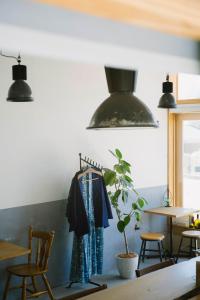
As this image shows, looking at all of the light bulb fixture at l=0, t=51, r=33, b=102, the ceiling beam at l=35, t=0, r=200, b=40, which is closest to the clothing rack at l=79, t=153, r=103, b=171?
the light bulb fixture at l=0, t=51, r=33, b=102

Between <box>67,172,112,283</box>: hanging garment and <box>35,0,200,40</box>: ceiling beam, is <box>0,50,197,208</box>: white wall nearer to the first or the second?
<box>67,172,112,283</box>: hanging garment

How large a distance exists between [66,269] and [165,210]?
5.96 feet

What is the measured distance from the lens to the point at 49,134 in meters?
5.26

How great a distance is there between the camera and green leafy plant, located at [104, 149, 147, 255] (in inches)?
217

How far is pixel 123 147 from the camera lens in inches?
245

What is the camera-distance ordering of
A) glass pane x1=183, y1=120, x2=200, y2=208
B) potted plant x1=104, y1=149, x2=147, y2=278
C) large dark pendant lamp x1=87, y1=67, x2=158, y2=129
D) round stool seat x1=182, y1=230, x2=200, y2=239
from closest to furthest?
large dark pendant lamp x1=87, y1=67, x2=158, y2=129
potted plant x1=104, y1=149, x2=147, y2=278
round stool seat x1=182, y1=230, x2=200, y2=239
glass pane x1=183, y1=120, x2=200, y2=208

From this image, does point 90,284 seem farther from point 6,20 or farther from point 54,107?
point 6,20

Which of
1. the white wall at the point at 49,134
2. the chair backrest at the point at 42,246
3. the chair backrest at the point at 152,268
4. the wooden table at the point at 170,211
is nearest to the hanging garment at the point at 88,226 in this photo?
the white wall at the point at 49,134

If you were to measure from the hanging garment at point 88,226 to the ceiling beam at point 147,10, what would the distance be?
395cm

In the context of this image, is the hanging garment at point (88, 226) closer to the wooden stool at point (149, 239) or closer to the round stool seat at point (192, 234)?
the wooden stool at point (149, 239)

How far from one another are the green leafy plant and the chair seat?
4.60ft

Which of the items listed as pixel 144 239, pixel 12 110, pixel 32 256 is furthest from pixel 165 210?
pixel 12 110

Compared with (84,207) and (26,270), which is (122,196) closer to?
(84,207)

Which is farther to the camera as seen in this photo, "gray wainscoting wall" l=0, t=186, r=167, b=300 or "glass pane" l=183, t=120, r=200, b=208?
"glass pane" l=183, t=120, r=200, b=208
